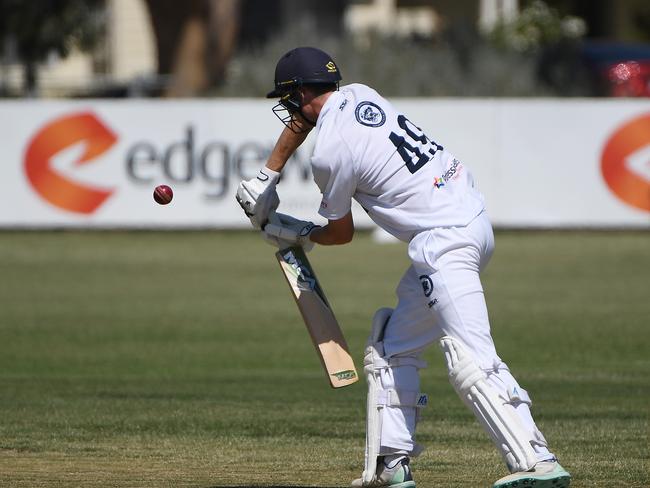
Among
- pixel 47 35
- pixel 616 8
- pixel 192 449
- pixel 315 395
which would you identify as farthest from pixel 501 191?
pixel 616 8

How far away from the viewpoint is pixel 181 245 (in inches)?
734

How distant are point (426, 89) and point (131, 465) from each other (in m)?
18.3

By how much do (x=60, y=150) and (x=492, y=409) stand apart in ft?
46.6

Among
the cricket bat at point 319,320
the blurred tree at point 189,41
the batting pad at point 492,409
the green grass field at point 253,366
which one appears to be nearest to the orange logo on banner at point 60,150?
the green grass field at point 253,366

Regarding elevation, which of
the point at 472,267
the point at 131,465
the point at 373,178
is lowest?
the point at 131,465

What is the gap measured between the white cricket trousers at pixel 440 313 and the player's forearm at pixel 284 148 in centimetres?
85

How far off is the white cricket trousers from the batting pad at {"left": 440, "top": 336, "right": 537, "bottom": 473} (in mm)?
39

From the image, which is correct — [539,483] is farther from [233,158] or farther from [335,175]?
[233,158]

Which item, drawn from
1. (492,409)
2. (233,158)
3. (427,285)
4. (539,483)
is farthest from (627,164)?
(539,483)

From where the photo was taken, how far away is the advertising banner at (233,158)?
61.9 feet

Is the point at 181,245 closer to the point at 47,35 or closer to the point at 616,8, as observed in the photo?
the point at 47,35

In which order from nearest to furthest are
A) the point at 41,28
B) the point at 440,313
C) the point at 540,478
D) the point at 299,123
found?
the point at 540,478
the point at 440,313
the point at 299,123
the point at 41,28

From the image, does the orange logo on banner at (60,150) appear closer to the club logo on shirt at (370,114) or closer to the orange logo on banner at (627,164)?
the orange logo on banner at (627,164)

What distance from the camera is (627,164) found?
740 inches
